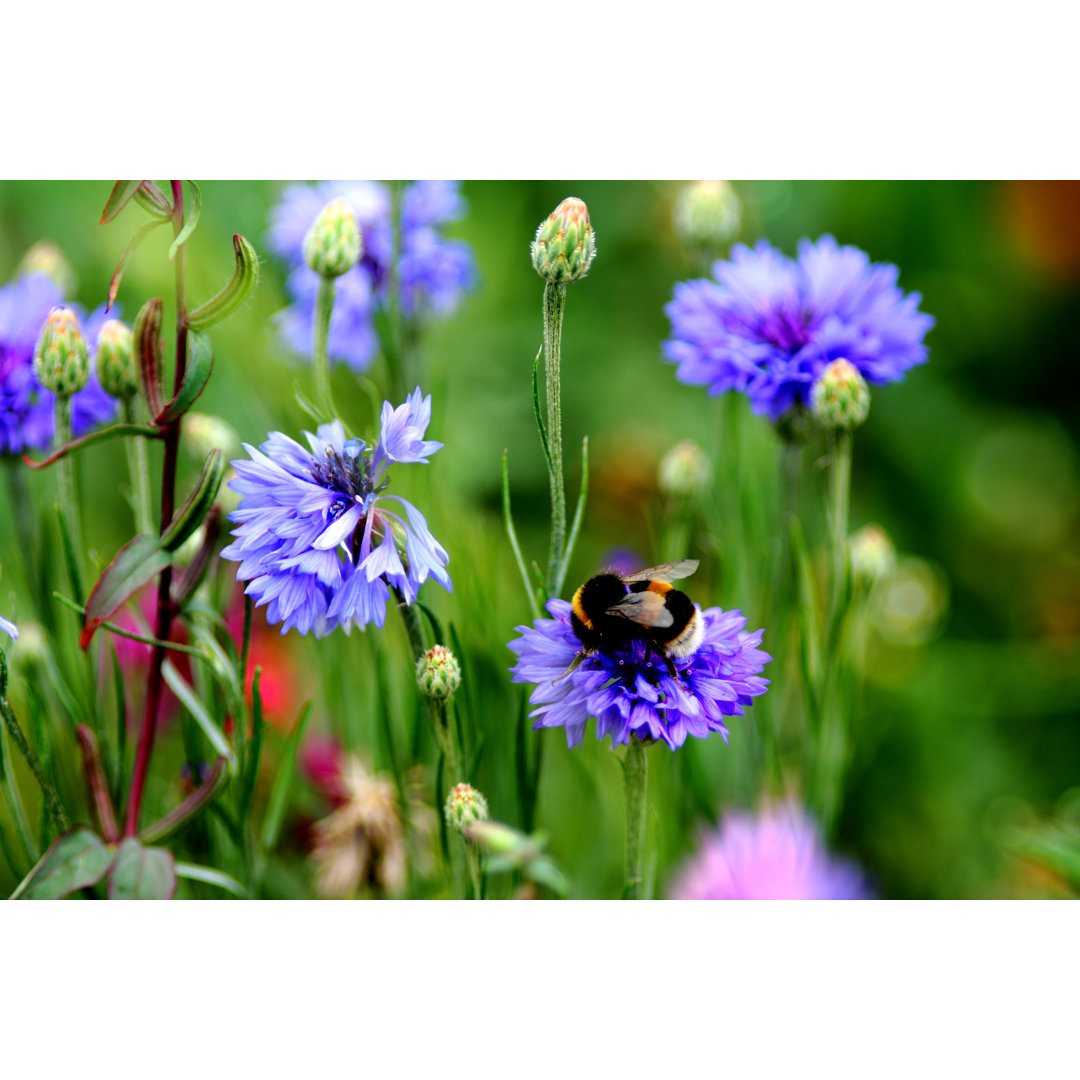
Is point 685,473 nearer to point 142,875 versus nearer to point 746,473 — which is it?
point 746,473

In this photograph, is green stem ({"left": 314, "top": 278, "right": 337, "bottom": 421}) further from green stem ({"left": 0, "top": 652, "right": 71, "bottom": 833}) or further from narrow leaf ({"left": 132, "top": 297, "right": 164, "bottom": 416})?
green stem ({"left": 0, "top": 652, "right": 71, "bottom": 833})

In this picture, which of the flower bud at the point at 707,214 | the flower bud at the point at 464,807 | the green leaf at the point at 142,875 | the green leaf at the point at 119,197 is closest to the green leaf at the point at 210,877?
the green leaf at the point at 142,875

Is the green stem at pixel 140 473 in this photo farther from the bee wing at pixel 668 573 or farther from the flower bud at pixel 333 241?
the bee wing at pixel 668 573

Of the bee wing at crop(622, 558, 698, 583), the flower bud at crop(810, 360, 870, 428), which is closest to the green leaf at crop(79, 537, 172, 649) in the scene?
the bee wing at crop(622, 558, 698, 583)

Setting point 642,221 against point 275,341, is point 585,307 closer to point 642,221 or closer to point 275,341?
point 642,221

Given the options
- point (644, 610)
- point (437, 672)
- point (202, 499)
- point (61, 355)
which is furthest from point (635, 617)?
point (61, 355)
